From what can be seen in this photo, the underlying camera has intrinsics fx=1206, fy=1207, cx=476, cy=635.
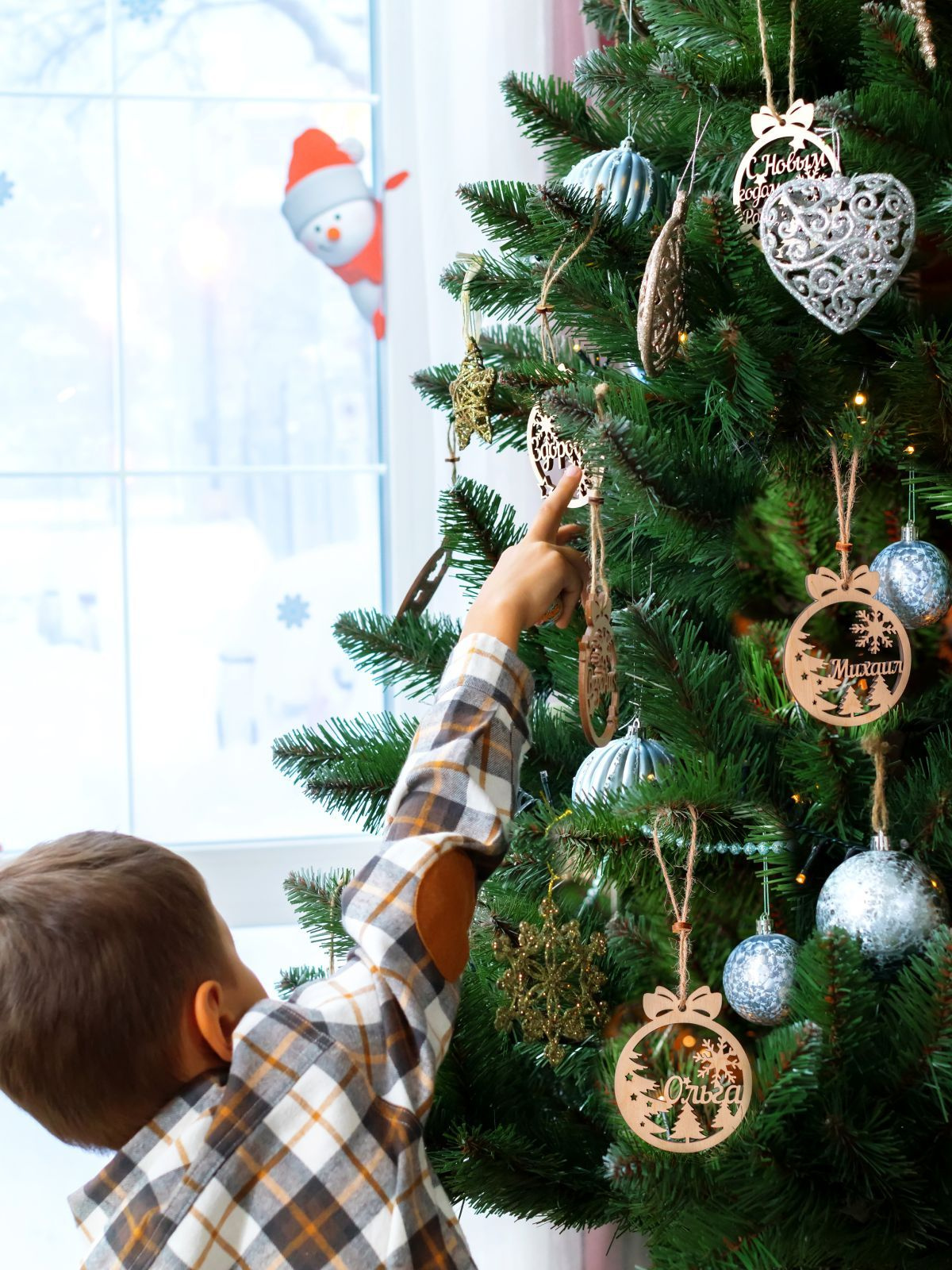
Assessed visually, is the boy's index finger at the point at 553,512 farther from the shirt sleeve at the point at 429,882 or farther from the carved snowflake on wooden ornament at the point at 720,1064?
the carved snowflake on wooden ornament at the point at 720,1064

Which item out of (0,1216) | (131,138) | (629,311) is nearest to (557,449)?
(629,311)

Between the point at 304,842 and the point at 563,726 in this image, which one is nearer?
the point at 563,726

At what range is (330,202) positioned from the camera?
5.57 feet

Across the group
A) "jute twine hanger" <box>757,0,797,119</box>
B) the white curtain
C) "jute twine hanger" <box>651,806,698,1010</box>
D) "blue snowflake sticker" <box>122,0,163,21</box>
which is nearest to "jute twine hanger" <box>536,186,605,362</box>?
"jute twine hanger" <box>757,0,797,119</box>

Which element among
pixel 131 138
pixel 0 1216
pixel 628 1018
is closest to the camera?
pixel 628 1018

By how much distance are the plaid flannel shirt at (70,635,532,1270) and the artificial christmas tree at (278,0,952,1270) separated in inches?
3.2

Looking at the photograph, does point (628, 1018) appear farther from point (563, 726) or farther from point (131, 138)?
point (131, 138)

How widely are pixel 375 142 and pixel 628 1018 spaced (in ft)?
4.38

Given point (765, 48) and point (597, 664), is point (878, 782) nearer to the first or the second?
point (597, 664)

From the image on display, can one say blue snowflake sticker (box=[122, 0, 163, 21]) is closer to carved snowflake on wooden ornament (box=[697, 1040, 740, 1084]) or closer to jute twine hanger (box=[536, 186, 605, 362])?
jute twine hanger (box=[536, 186, 605, 362])

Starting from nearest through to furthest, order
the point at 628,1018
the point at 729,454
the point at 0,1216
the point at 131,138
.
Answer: the point at 729,454
the point at 628,1018
the point at 0,1216
the point at 131,138

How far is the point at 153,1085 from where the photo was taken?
2.18 feet

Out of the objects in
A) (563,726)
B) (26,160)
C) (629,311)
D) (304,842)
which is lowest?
(304,842)

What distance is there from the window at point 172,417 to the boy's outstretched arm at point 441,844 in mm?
1076
